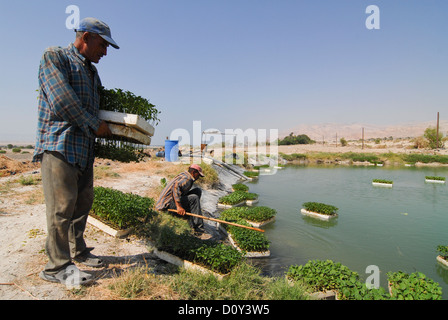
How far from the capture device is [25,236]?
4.39 metres

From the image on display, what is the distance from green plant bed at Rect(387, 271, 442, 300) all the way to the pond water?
106 cm

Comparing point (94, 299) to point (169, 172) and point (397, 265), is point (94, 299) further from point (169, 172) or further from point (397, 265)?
point (169, 172)

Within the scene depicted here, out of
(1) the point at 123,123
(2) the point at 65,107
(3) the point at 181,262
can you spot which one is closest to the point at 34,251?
(3) the point at 181,262

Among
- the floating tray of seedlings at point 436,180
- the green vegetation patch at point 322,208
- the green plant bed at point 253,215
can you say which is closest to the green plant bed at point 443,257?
the green vegetation patch at point 322,208

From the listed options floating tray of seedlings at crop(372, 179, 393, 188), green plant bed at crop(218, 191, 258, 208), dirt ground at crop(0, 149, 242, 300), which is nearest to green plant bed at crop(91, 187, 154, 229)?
dirt ground at crop(0, 149, 242, 300)

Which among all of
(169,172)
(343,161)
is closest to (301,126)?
(343,161)

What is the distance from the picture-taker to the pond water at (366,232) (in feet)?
21.0

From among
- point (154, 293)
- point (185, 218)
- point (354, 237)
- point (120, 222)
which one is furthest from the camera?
point (354, 237)

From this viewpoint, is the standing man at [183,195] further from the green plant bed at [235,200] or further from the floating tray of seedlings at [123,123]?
the green plant bed at [235,200]

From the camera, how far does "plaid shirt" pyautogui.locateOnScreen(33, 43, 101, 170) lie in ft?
8.09

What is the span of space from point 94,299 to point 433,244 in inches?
360

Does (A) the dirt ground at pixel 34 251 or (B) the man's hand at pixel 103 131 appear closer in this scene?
(A) the dirt ground at pixel 34 251

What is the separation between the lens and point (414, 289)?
13.5ft

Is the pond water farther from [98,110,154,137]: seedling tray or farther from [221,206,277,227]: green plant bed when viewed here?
[98,110,154,137]: seedling tray
